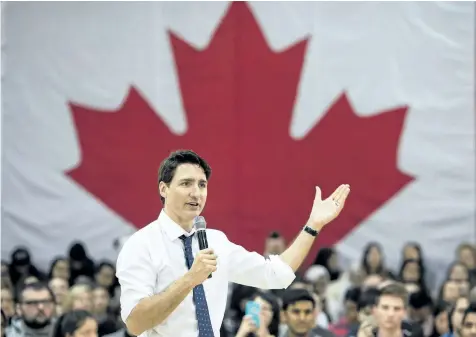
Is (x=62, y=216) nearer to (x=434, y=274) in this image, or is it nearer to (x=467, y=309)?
(x=434, y=274)

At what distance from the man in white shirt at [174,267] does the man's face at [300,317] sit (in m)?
2.60

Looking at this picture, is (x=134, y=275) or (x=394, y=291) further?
(x=394, y=291)

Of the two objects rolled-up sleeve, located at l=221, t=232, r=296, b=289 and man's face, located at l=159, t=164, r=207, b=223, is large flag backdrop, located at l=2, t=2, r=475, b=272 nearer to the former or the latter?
rolled-up sleeve, located at l=221, t=232, r=296, b=289

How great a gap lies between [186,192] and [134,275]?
0.37 meters

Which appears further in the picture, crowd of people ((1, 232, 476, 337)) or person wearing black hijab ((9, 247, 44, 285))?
person wearing black hijab ((9, 247, 44, 285))

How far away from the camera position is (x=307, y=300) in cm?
721

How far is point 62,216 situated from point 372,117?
324cm

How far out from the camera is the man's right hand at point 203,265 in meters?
3.98

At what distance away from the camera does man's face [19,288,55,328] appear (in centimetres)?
766

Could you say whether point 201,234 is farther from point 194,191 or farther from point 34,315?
point 34,315

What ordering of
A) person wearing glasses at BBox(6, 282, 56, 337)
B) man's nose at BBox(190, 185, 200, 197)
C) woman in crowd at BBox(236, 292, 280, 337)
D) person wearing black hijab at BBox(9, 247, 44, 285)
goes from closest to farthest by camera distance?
man's nose at BBox(190, 185, 200, 197) < woman in crowd at BBox(236, 292, 280, 337) < person wearing glasses at BBox(6, 282, 56, 337) < person wearing black hijab at BBox(9, 247, 44, 285)

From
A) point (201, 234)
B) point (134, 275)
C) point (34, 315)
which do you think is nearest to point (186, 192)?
point (201, 234)

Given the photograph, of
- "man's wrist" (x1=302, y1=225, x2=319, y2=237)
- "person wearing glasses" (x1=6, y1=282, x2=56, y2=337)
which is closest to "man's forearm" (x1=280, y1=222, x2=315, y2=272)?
"man's wrist" (x1=302, y1=225, x2=319, y2=237)

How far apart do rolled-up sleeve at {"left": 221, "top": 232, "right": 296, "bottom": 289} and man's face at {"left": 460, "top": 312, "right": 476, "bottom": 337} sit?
113 inches
